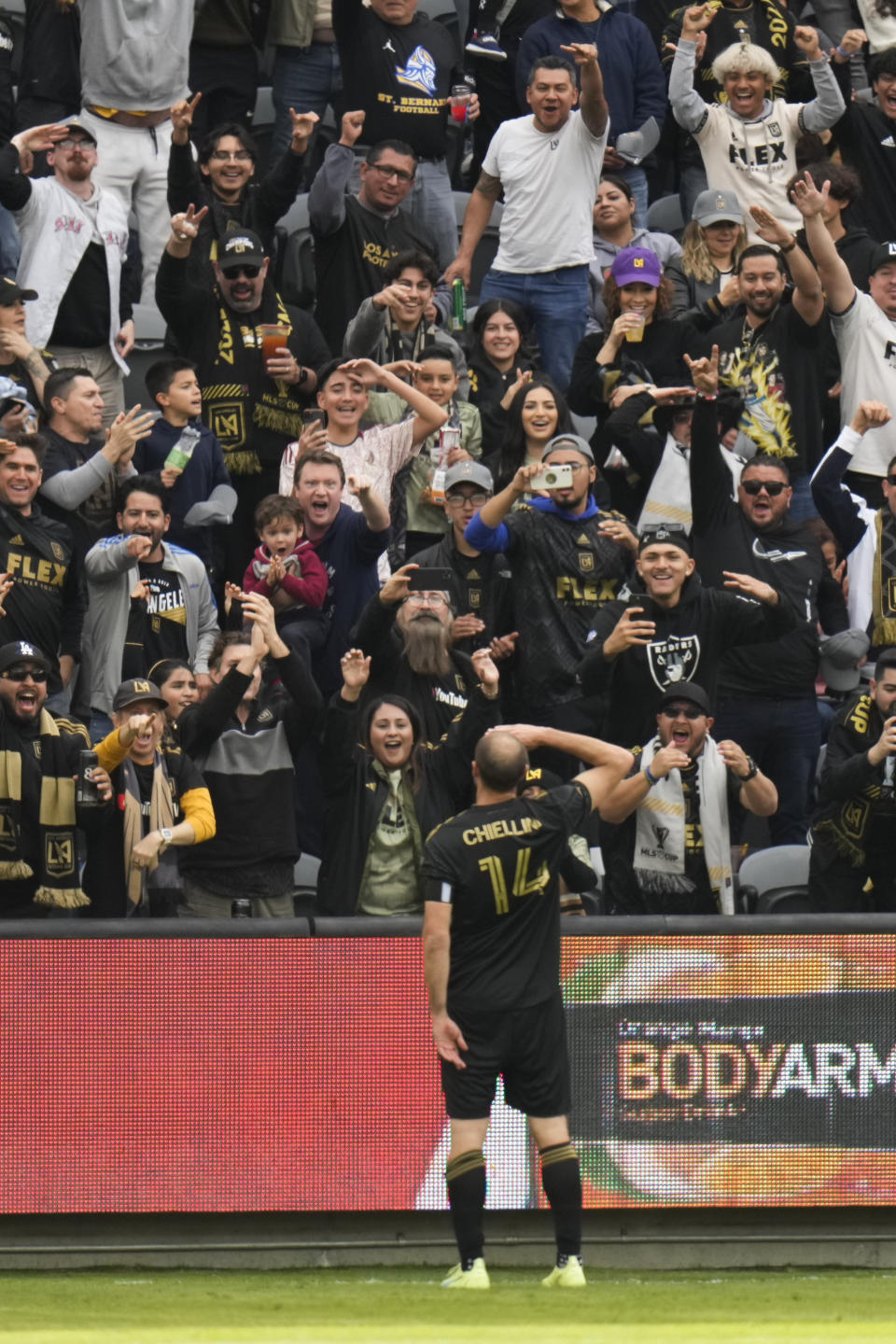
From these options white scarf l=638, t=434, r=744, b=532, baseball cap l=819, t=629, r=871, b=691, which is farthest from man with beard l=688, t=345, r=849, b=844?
white scarf l=638, t=434, r=744, b=532

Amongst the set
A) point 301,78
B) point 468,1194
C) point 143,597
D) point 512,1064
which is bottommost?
point 468,1194

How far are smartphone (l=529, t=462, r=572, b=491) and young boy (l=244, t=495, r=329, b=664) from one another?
1.11m

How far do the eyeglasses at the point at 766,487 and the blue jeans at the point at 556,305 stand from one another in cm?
233

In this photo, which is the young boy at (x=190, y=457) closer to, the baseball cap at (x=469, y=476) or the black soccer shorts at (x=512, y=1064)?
the baseball cap at (x=469, y=476)

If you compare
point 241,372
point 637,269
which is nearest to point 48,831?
point 241,372

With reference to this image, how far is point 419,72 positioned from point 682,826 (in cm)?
614

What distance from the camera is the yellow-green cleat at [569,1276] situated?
762 centimetres

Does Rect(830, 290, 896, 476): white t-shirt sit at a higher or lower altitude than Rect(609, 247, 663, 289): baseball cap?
lower

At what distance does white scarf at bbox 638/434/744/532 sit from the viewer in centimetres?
1132

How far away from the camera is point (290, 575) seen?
10422 millimetres

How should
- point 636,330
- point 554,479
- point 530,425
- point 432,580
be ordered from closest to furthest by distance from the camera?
point 554,479
point 432,580
point 530,425
point 636,330

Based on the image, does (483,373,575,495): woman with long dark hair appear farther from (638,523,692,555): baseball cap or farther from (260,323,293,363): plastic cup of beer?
(260,323,293,363): plastic cup of beer

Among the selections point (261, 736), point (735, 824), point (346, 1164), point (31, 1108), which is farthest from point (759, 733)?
point (31, 1108)

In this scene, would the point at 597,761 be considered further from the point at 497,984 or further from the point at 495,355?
the point at 495,355
